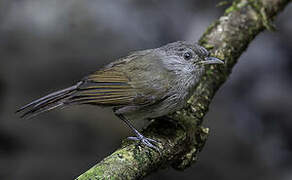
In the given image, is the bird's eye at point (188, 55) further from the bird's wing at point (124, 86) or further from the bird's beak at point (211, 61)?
the bird's wing at point (124, 86)

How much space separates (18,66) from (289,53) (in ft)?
14.1

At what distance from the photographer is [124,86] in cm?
365

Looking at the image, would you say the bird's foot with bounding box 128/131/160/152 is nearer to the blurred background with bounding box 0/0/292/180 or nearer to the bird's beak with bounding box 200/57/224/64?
the bird's beak with bounding box 200/57/224/64

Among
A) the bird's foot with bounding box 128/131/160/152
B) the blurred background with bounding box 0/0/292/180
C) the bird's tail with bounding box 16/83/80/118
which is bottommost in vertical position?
the blurred background with bounding box 0/0/292/180

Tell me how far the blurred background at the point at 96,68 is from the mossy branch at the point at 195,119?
1.54m

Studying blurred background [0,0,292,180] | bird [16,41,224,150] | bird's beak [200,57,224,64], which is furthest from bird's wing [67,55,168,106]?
blurred background [0,0,292,180]

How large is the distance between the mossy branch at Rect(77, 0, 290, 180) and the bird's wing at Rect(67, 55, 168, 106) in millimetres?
316

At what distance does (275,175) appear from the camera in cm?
610

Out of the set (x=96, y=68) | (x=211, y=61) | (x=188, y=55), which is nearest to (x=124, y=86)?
(x=188, y=55)

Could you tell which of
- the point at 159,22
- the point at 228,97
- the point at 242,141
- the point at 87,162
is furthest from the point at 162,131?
the point at 159,22

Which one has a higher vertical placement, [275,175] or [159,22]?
[159,22]

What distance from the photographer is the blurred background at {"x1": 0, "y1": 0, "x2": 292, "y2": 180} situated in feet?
17.4

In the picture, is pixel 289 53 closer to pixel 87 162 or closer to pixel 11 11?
pixel 87 162

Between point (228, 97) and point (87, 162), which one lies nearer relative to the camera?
point (87, 162)
